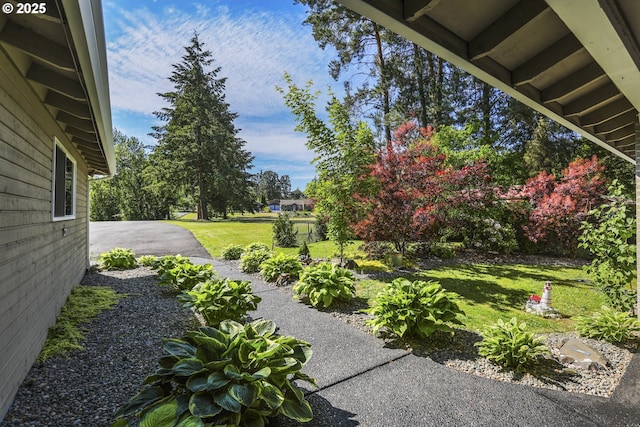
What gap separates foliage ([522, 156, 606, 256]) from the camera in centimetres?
835

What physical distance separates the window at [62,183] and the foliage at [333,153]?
462cm

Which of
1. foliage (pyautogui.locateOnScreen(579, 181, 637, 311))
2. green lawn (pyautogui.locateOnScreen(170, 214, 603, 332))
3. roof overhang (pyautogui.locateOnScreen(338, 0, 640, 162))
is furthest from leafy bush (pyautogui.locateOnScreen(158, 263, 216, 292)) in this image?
foliage (pyautogui.locateOnScreen(579, 181, 637, 311))

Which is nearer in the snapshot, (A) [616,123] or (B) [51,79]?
(B) [51,79]

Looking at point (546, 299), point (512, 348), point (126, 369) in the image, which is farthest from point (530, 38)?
point (126, 369)

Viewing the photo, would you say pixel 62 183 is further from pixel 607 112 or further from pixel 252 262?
pixel 607 112

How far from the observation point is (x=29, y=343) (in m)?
2.91

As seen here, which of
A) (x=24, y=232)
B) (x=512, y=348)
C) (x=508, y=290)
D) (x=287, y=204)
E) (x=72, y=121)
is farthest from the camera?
(x=287, y=204)

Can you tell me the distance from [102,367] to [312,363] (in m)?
2.02

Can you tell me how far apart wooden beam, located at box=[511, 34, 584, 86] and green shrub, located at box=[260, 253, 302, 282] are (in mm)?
5042

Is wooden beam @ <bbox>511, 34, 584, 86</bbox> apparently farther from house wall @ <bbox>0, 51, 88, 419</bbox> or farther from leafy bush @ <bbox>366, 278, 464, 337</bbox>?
house wall @ <bbox>0, 51, 88, 419</bbox>

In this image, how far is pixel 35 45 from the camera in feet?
6.70

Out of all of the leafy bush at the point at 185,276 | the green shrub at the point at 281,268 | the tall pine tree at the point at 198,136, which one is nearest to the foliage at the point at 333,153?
the green shrub at the point at 281,268

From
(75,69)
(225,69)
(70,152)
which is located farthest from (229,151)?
(75,69)

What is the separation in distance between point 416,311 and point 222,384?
7.72 feet
